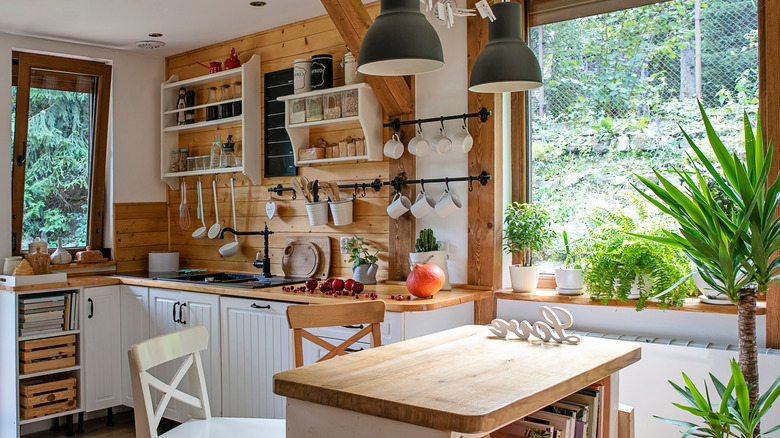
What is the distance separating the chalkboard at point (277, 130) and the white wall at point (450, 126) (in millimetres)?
965

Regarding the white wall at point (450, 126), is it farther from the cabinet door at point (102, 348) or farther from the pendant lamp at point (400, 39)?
the cabinet door at point (102, 348)

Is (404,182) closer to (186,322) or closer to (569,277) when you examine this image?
(569,277)

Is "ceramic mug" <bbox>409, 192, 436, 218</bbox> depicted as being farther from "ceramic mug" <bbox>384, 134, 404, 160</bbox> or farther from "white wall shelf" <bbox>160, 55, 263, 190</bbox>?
"white wall shelf" <bbox>160, 55, 263, 190</bbox>

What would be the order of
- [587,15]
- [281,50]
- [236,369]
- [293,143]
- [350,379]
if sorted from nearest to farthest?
[350,379] < [587,15] < [236,369] < [293,143] < [281,50]

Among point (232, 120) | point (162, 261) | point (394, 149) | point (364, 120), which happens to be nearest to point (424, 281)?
point (394, 149)

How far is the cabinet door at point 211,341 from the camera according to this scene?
3.79 m

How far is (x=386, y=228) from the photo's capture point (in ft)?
12.4

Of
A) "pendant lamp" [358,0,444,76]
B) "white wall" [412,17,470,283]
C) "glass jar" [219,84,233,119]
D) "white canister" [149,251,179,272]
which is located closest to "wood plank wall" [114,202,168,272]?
"white canister" [149,251,179,272]

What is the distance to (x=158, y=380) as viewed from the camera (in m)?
2.09

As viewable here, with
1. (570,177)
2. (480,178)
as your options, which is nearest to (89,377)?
(480,178)

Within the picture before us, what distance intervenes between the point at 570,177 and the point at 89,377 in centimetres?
305

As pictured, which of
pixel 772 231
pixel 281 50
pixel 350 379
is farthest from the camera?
pixel 281 50

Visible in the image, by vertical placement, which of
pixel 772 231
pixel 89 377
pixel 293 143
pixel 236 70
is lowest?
pixel 89 377

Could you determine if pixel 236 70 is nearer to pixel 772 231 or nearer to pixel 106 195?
pixel 106 195
